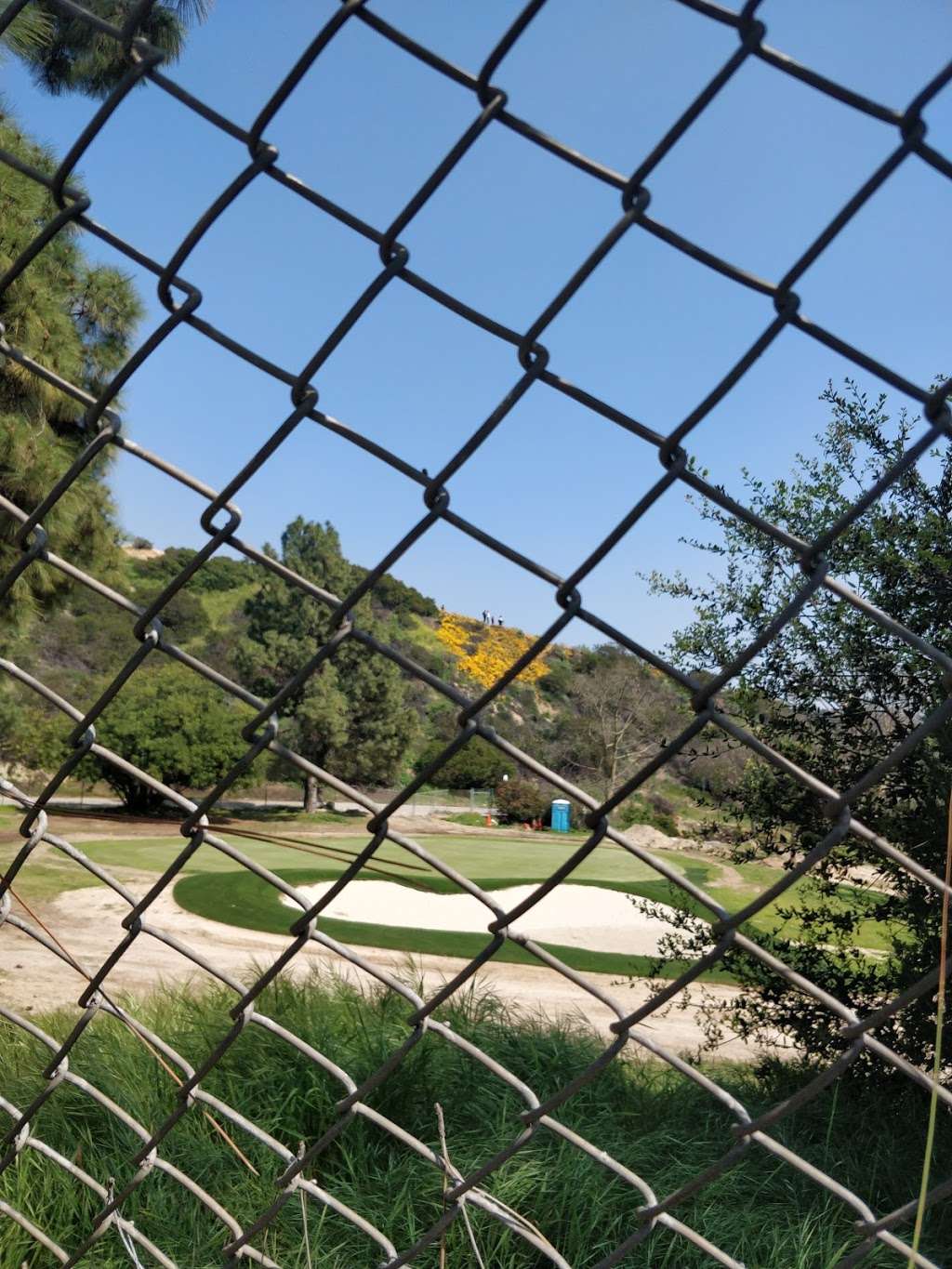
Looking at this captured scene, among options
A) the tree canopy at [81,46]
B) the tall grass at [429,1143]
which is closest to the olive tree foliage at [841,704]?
the tall grass at [429,1143]

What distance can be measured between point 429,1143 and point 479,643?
2462cm

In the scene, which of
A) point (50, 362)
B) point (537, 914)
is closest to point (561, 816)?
point (537, 914)

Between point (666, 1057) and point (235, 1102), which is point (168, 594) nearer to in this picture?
point (666, 1057)

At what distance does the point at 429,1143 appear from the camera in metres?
2.41

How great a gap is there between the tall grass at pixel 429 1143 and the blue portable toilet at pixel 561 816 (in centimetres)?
1743

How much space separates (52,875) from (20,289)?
7.19 metres

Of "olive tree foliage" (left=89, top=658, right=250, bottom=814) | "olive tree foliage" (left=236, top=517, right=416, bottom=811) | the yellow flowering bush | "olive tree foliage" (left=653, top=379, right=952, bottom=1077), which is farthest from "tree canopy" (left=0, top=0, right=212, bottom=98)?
the yellow flowering bush

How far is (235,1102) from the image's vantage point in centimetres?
246

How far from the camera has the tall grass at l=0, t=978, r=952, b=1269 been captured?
1805 millimetres

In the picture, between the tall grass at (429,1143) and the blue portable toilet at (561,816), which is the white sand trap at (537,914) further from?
the tall grass at (429,1143)

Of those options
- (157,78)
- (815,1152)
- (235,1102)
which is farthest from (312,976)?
(157,78)

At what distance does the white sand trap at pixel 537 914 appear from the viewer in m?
11.0

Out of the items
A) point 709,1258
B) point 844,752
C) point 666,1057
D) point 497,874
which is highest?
point 844,752

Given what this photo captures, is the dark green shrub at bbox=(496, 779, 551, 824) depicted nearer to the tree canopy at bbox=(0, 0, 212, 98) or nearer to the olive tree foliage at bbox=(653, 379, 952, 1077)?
the tree canopy at bbox=(0, 0, 212, 98)
